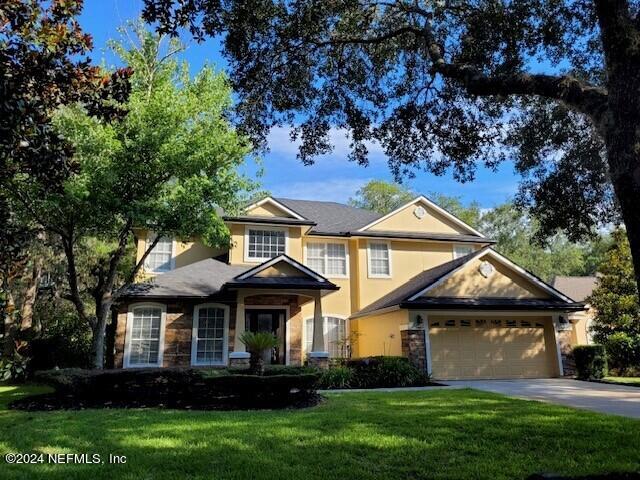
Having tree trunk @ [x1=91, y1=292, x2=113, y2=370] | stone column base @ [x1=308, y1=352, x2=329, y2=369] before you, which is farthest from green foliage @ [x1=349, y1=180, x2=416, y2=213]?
tree trunk @ [x1=91, y1=292, x2=113, y2=370]

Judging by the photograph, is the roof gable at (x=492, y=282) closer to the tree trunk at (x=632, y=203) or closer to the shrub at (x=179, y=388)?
the shrub at (x=179, y=388)

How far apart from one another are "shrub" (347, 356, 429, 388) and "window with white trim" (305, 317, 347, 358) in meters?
4.65

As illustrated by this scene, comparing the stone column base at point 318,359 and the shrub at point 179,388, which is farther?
the stone column base at point 318,359

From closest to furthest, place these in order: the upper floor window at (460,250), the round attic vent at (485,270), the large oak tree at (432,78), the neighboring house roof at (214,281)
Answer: the large oak tree at (432,78), the neighboring house roof at (214,281), the round attic vent at (485,270), the upper floor window at (460,250)

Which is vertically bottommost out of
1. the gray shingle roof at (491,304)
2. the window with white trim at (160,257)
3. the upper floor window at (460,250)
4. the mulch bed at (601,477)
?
the mulch bed at (601,477)

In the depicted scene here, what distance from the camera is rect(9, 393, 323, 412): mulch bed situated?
9945mm

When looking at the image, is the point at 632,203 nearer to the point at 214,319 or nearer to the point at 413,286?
the point at 413,286

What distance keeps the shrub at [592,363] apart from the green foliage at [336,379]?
895 cm

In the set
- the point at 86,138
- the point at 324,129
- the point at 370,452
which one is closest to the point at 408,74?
the point at 324,129

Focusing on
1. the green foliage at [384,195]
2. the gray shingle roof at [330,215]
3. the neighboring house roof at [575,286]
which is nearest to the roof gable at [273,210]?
the gray shingle roof at [330,215]

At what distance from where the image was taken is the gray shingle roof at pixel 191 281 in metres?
17.2

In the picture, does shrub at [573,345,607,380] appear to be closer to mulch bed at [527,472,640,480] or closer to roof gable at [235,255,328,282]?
roof gable at [235,255,328,282]

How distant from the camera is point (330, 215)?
78.1 feet

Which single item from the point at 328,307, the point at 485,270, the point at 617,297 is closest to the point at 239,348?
the point at 328,307
